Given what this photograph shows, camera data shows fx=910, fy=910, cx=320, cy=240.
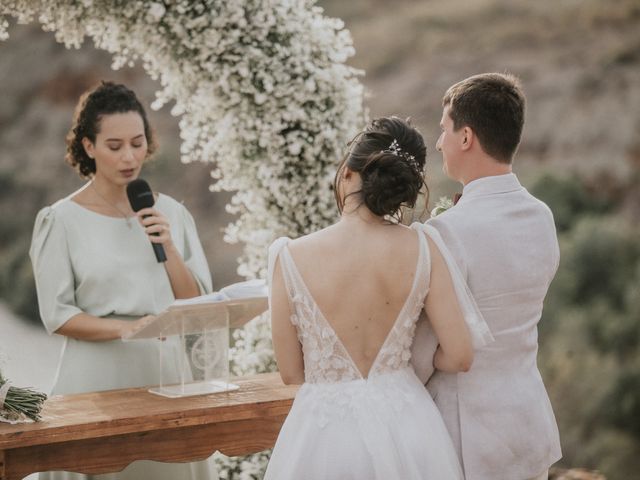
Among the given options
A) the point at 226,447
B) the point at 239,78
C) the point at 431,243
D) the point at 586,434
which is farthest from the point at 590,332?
the point at 431,243

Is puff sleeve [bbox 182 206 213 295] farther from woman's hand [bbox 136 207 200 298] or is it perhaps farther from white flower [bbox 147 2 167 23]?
white flower [bbox 147 2 167 23]

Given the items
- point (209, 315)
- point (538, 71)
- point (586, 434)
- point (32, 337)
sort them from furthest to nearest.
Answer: point (32, 337), point (538, 71), point (586, 434), point (209, 315)

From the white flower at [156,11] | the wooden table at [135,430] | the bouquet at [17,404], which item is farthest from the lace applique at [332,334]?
the white flower at [156,11]

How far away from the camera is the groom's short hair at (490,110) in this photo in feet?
8.87

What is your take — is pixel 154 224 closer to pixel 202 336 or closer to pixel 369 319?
pixel 202 336

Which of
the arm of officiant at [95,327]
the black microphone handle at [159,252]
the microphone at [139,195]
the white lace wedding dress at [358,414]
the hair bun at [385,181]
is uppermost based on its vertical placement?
the microphone at [139,195]

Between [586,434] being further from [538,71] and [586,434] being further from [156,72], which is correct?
[156,72]

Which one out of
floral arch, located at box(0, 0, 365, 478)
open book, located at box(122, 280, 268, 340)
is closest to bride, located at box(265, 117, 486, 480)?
open book, located at box(122, 280, 268, 340)

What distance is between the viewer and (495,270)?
2682 mm

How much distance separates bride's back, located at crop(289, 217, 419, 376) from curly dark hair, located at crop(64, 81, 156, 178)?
178 cm

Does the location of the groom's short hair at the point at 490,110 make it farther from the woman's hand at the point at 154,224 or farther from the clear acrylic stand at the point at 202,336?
the woman's hand at the point at 154,224

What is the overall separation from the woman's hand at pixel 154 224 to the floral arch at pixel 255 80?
44.6 inches

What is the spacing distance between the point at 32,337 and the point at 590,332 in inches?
208

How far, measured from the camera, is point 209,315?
3506 millimetres
